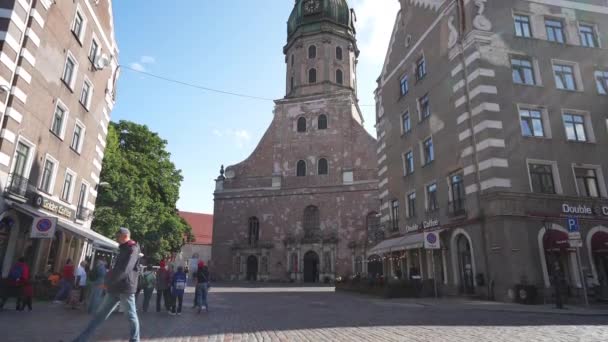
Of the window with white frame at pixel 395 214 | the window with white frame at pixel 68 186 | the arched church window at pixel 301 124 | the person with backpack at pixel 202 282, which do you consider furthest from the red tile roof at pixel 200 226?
the person with backpack at pixel 202 282

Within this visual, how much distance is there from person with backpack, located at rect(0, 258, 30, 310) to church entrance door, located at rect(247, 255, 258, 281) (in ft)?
97.8

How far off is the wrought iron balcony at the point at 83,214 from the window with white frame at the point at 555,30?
23.7 meters

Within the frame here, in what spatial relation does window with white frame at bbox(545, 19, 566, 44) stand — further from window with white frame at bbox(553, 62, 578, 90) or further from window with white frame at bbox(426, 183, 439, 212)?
window with white frame at bbox(426, 183, 439, 212)

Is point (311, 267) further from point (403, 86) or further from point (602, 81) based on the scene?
point (602, 81)

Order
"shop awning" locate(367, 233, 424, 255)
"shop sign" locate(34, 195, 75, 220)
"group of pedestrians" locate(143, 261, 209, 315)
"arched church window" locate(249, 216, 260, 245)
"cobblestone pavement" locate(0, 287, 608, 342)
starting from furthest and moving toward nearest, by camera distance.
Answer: "arched church window" locate(249, 216, 260, 245)
"shop awning" locate(367, 233, 424, 255)
"shop sign" locate(34, 195, 75, 220)
"group of pedestrians" locate(143, 261, 209, 315)
"cobblestone pavement" locate(0, 287, 608, 342)

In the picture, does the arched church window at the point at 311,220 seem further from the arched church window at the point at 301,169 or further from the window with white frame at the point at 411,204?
the window with white frame at the point at 411,204

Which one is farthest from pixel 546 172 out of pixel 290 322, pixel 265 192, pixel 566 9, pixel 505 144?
pixel 265 192

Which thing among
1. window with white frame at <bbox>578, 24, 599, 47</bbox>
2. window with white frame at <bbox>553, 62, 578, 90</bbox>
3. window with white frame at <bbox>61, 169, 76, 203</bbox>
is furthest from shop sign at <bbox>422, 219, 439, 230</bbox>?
window with white frame at <bbox>61, 169, 76, 203</bbox>

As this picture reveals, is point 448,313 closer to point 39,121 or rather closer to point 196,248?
point 39,121

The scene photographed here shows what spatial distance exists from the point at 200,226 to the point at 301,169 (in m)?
35.4

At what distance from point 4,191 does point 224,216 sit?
96.5 ft

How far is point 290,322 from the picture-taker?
9.59 meters

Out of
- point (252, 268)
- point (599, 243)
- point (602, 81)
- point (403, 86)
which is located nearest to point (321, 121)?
point (252, 268)

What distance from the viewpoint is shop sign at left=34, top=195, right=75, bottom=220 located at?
14.8m
